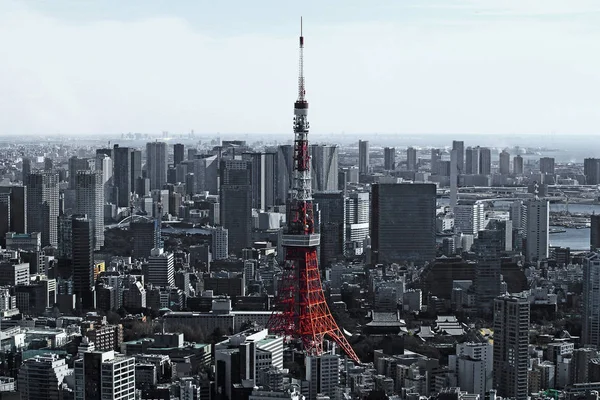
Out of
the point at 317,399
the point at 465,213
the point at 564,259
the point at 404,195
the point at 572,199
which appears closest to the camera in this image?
the point at 317,399

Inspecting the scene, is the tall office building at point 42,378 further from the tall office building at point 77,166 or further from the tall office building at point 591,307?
the tall office building at point 77,166

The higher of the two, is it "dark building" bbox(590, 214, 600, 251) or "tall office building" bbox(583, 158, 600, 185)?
"tall office building" bbox(583, 158, 600, 185)

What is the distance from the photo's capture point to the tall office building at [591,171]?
27281 millimetres

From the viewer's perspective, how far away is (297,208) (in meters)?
11.3

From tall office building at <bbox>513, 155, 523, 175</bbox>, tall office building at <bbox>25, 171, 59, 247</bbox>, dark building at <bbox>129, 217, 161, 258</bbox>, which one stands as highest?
tall office building at <bbox>513, 155, 523, 175</bbox>

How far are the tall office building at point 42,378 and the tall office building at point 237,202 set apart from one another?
390 inches

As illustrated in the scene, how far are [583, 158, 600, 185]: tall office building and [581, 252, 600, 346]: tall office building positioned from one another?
1546 centimetres

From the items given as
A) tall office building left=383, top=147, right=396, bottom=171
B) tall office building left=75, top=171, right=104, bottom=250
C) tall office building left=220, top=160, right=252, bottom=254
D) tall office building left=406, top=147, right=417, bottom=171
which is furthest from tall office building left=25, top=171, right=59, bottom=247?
tall office building left=406, top=147, right=417, bottom=171

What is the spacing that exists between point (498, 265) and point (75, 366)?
24.7 ft

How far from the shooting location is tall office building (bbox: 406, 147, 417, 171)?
30.2m

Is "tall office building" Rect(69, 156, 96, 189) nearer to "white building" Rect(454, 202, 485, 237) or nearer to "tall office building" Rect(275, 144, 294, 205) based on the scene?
"tall office building" Rect(275, 144, 294, 205)

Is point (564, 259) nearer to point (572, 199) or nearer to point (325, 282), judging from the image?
point (325, 282)

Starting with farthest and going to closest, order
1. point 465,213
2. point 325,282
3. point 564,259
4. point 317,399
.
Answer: point 465,213 → point 564,259 → point 325,282 → point 317,399

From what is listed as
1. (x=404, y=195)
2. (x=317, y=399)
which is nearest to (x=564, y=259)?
(x=404, y=195)
